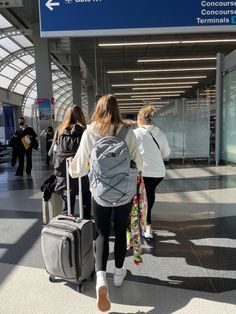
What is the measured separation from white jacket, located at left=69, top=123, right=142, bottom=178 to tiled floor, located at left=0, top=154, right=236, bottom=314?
3.32ft

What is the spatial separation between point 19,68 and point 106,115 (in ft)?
70.3

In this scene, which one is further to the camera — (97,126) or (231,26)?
(231,26)

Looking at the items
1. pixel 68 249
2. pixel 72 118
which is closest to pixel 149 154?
pixel 72 118

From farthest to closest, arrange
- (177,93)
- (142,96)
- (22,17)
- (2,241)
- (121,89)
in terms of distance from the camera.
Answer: (142,96) → (177,93) → (121,89) → (22,17) → (2,241)

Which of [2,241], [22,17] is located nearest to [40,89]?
[22,17]

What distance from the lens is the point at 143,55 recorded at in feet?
49.2

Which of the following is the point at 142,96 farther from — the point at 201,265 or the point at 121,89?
the point at 201,265

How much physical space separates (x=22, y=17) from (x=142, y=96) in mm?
20504

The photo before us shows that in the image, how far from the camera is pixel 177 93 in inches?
1141

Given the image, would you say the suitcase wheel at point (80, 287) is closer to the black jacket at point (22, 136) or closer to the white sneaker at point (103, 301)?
Result: the white sneaker at point (103, 301)

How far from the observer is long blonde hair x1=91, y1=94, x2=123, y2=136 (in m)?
2.54

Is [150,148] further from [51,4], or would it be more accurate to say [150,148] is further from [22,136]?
[22,136]

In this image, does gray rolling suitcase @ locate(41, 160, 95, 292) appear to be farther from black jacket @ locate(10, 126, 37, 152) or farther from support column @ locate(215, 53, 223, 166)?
support column @ locate(215, 53, 223, 166)

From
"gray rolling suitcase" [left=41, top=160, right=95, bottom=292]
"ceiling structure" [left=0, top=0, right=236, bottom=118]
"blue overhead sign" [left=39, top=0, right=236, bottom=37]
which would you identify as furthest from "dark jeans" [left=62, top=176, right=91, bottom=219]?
"ceiling structure" [left=0, top=0, right=236, bottom=118]
